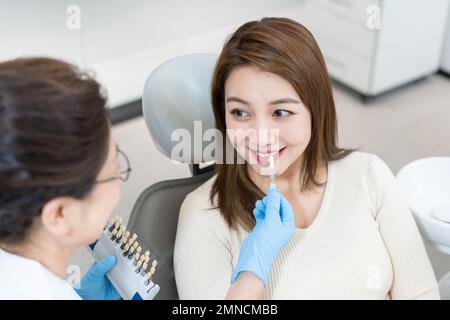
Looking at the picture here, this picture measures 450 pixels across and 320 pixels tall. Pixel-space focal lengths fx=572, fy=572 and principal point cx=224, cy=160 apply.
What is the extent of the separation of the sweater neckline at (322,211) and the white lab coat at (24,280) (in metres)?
0.61

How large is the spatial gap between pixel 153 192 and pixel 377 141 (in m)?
1.63

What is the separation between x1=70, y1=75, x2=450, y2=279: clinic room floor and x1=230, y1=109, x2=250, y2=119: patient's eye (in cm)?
96

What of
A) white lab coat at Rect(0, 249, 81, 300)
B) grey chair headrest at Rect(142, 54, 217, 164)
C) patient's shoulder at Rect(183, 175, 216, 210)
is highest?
grey chair headrest at Rect(142, 54, 217, 164)

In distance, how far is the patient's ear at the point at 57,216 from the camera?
0.81m

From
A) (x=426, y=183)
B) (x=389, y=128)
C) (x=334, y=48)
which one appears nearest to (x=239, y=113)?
(x=426, y=183)

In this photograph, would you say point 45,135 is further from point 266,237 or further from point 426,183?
point 426,183

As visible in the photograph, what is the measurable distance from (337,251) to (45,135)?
761 mm

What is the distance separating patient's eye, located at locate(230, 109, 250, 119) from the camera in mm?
1276

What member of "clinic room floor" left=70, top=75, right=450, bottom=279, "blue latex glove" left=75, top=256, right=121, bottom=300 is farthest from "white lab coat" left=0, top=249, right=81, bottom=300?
"clinic room floor" left=70, top=75, right=450, bottom=279

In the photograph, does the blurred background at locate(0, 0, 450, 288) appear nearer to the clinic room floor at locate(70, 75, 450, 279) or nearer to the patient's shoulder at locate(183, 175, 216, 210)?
the clinic room floor at locate(70, 75, 450, 279)

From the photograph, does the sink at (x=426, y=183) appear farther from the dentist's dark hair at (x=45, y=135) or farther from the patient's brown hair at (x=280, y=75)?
the dentist's dark hair at (x=45, y=135)

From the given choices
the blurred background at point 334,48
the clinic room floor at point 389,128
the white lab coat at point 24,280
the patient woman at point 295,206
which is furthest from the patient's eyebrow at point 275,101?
the blurred background at point 334,48

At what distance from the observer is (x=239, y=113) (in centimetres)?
129
